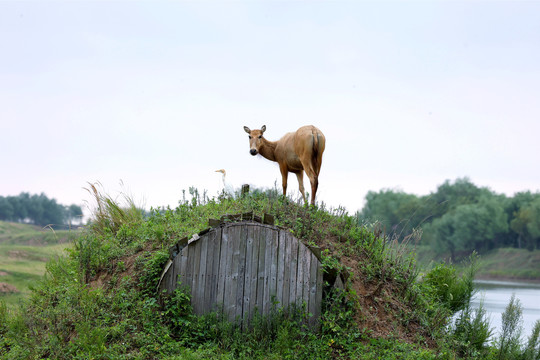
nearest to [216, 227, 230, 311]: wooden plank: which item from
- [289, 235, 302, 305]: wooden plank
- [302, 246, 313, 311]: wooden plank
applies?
[289, 235, 302, 305]: wooden plank

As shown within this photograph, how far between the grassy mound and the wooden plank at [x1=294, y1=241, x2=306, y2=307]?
12.7 inches

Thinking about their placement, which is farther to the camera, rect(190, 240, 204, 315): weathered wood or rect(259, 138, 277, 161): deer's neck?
rect(259, 138, 277, 161): deer's neck

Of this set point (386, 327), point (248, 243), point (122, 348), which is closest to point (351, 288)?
point (386, 327)

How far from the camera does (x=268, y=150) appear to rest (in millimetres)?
13781

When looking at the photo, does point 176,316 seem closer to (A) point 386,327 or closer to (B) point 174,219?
(B) point 174,219

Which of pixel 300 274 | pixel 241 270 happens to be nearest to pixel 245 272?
pixel 241 270

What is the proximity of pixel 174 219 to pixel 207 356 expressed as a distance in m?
4.00

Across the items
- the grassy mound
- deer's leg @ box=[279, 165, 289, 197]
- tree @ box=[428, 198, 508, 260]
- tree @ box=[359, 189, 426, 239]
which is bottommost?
the grassy mound

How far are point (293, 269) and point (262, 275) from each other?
0.57 meters

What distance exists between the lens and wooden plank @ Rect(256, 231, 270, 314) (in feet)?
31.9

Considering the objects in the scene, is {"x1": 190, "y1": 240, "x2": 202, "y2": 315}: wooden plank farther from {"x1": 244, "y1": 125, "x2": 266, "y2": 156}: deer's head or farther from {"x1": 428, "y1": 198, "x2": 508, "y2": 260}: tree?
{"x1": 428, "y1": 198, "x2": 508, "y2": 260}: tree

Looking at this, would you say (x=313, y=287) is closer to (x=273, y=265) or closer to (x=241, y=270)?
(x=273, y=265)

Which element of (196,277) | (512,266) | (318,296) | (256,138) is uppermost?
(256,138)

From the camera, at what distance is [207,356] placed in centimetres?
863
